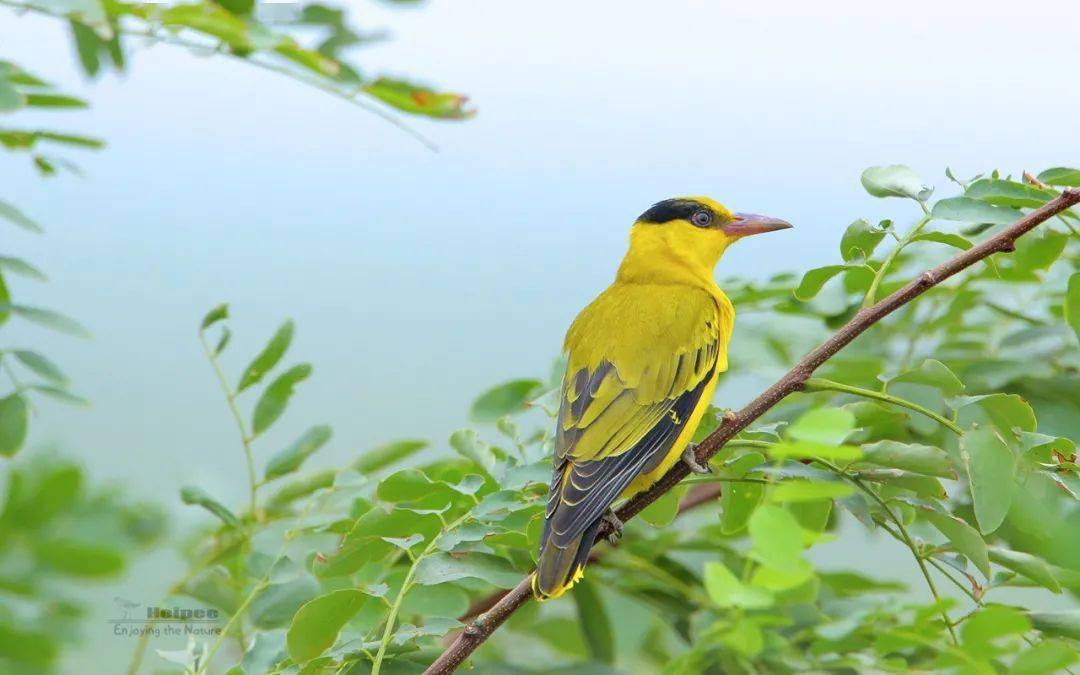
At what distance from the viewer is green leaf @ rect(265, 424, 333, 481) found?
6.63 feet

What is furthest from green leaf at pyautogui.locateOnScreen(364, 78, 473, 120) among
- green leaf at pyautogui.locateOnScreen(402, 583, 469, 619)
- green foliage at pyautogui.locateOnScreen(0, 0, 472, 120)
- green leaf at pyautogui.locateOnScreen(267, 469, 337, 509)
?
green leaf at pyautogui.locateOnScreen(267, 469, 337, 509)

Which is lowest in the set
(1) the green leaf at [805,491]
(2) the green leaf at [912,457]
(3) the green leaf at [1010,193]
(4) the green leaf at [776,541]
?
(2) the green leaf at [912,457]

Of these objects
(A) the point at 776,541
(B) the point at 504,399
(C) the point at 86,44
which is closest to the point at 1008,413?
(A) the point at 776,541

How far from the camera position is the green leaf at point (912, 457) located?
145cm

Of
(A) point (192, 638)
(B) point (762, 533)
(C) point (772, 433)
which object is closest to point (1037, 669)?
(B) point (762, 533)

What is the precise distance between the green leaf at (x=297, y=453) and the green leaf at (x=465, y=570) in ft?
1.63

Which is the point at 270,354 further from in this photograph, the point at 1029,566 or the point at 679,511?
the point at 1029,566

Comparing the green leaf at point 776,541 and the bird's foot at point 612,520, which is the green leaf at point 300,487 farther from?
the green leaf at point 776,541

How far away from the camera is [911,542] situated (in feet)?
5.00

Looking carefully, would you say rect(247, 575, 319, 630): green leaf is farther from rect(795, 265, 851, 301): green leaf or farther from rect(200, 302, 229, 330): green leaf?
rect(795, 265, 851, 301): green leaf

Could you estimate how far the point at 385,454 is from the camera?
82.8 inches

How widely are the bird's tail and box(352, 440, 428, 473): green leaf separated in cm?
55

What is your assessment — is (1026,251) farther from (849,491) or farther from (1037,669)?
(849,491)

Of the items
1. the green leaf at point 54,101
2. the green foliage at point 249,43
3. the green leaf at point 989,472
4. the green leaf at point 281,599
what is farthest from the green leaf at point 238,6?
the green leaf at point 989,472
